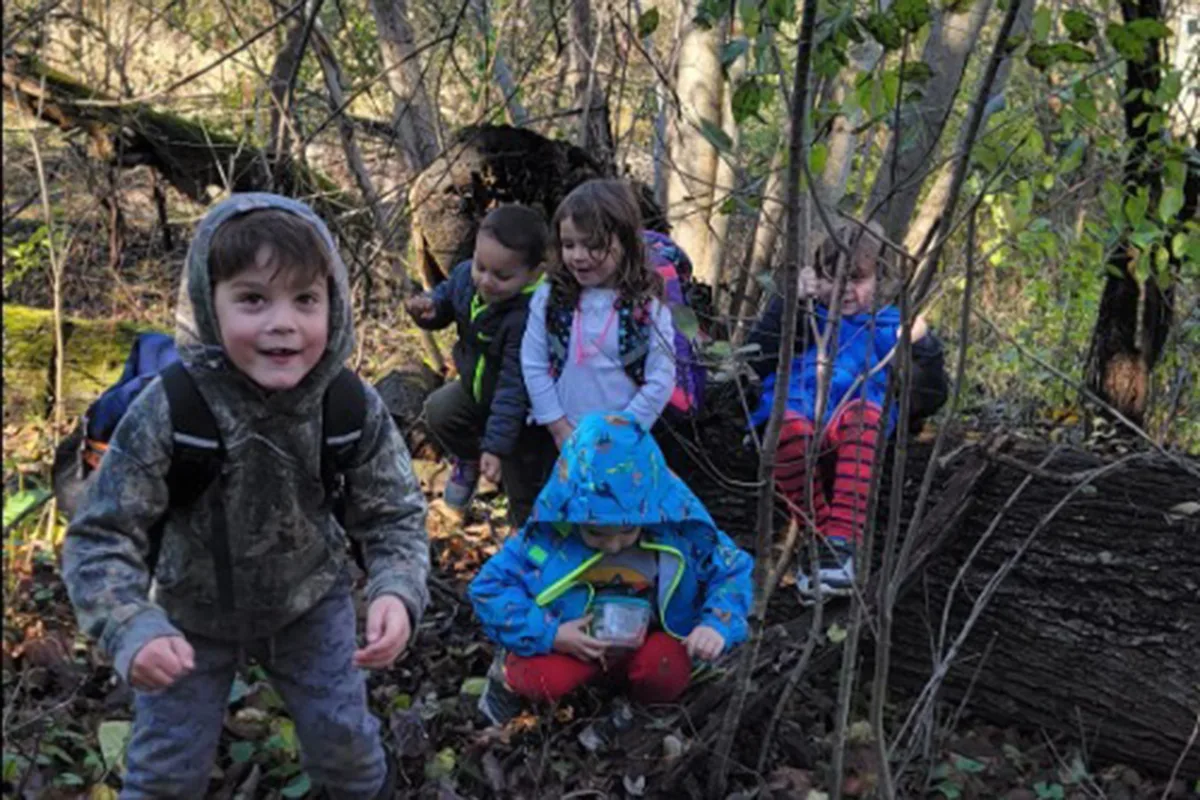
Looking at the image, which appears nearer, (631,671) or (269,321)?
(269,321)

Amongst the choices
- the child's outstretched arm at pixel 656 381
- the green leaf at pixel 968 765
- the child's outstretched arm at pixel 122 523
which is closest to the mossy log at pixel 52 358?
the child's outstretched arm at pixel 656 381

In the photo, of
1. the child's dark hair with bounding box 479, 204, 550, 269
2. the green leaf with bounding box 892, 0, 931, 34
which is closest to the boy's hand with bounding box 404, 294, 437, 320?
the child's dark hair with bounding box 479, 204, 550, 269

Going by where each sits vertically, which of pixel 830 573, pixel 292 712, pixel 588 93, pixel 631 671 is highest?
pixel 588 93

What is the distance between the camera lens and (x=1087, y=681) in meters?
3.49

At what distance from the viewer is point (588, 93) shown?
18.7ft

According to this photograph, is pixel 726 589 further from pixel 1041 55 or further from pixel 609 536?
pixel 1041 55

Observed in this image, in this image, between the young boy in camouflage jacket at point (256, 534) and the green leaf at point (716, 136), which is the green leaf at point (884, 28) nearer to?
the green leaf at point (716, 136)

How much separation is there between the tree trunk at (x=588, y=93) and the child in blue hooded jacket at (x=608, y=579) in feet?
8.77

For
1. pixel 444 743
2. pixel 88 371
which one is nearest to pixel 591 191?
pixel 444 743

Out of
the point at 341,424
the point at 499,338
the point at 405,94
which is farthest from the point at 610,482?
the point at 405,94

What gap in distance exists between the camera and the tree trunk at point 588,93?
587cm

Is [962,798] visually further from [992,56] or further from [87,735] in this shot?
[87,735]

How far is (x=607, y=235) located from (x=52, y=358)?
3.59 metres

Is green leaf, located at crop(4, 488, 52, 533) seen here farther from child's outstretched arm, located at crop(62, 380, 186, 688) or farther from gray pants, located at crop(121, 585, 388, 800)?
gray pants, located at crop(121, 585, 388, 800)
